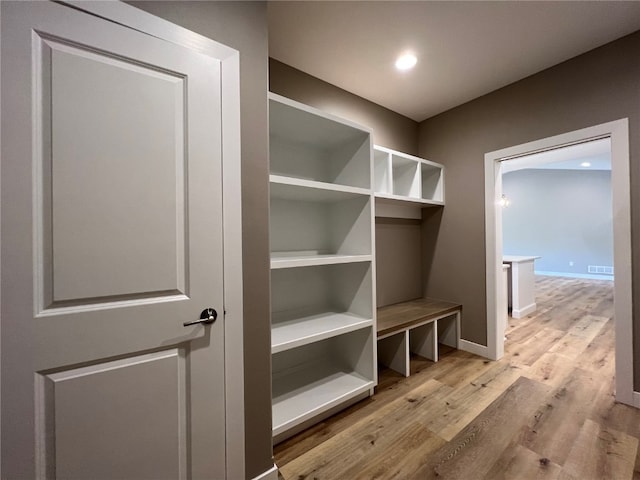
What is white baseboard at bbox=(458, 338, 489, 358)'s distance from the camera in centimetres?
259

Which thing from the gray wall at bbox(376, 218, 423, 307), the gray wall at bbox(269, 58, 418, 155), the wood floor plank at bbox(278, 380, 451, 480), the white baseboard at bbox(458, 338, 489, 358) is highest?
the gray wall at bbox(269, 58, 418, 155)

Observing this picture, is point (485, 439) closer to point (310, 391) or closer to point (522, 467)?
point (522, 467)

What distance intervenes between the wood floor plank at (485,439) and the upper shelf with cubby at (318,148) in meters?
1.74

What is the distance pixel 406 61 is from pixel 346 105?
0.62 metres

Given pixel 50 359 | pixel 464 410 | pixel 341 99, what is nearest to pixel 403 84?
pixel 341 99

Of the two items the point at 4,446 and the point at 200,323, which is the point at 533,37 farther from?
the point at 4,446

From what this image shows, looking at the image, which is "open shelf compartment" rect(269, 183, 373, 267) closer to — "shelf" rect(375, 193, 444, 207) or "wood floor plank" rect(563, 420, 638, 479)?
"shelf" rect(375, 193, 444, 207)

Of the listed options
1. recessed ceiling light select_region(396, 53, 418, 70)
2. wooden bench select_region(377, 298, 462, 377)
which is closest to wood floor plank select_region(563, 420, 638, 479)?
wooden bench select_region(377, 298, 462, 377)

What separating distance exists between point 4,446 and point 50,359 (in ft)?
0.89

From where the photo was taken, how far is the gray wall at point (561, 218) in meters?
7.23

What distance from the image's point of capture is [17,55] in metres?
0.83

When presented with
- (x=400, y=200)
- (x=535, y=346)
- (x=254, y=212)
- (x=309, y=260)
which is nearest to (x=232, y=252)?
(x=254, y=212)

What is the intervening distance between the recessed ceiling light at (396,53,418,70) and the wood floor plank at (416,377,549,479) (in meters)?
2.70

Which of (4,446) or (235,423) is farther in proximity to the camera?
(235,423)
